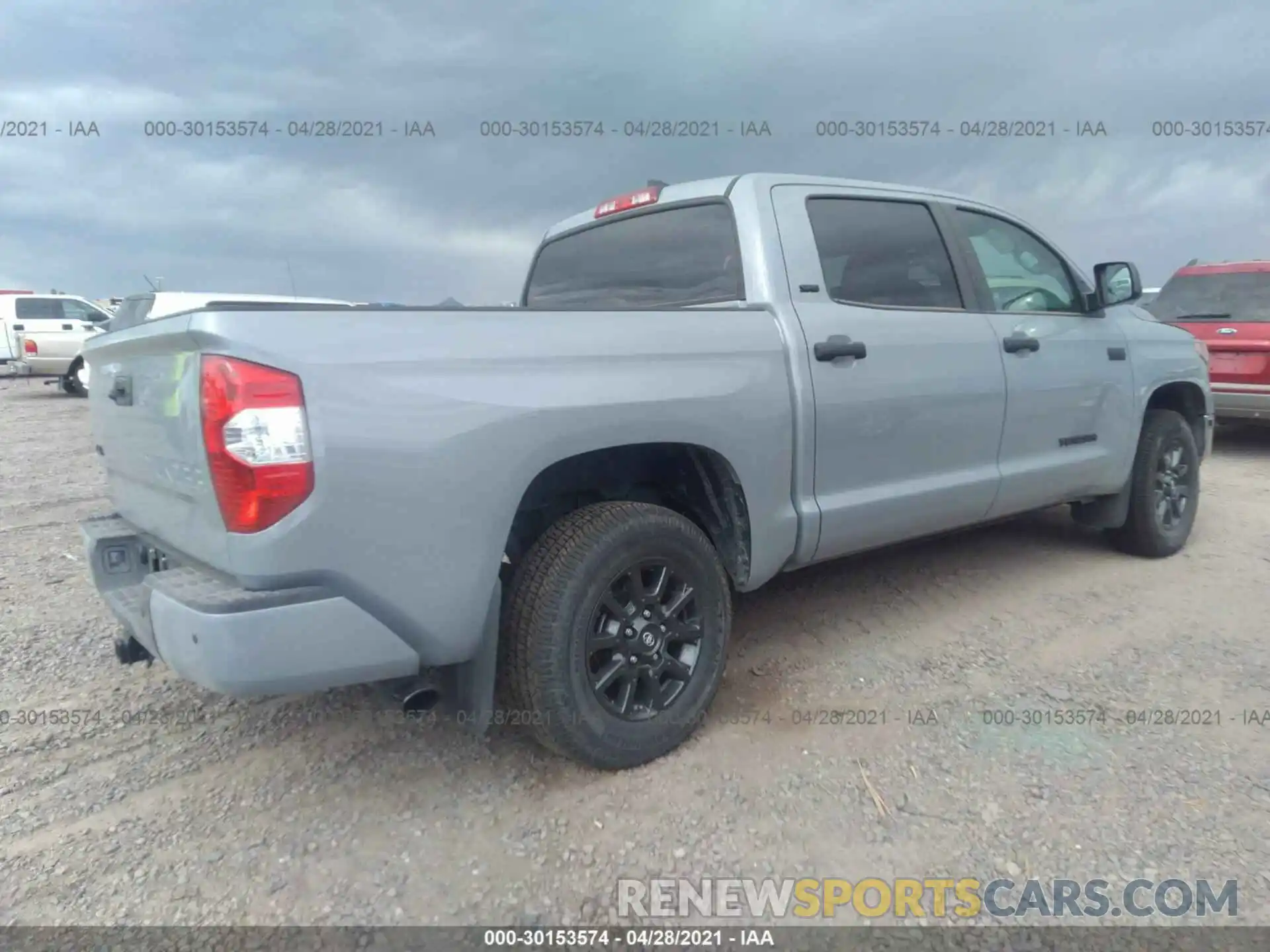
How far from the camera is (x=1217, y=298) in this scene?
8.09m

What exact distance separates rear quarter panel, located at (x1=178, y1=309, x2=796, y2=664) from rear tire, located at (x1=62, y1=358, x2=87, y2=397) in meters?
15.9

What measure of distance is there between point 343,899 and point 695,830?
0.91 metres

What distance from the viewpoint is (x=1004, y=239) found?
4.00m

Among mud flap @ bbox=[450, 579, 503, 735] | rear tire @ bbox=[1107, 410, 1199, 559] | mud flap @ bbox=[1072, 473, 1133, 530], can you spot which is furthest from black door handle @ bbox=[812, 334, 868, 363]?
rear tire @ bbox=[1107, 410, 1199, 559]

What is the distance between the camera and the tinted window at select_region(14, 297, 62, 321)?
1653cm

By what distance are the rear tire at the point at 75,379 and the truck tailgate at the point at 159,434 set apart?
14863mm

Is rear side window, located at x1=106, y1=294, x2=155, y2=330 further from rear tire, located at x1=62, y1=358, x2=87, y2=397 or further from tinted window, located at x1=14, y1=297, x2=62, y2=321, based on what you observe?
tinted window, located at x1=14, y1=297, x2=62, y2=321

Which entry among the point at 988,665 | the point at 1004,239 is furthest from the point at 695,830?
the point at 1004,239

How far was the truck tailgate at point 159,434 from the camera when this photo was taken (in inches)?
80.0

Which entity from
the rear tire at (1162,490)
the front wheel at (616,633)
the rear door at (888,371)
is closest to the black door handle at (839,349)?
the rear door at (888,371)

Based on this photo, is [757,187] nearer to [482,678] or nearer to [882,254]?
[882,254]

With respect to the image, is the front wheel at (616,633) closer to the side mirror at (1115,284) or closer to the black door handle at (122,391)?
the black door handle at (122,391)

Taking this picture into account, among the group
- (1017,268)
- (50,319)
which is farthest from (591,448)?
(50,319)

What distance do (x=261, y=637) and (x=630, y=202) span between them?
238 cm
